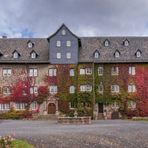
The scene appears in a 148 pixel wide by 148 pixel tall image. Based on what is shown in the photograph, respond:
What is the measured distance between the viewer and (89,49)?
69688 millimetres

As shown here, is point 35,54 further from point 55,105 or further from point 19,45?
point 55,105

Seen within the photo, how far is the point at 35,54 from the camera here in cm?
6838

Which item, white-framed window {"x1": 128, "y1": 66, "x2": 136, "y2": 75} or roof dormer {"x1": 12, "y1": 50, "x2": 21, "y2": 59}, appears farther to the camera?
roof dormer {"x1": 12, "y1": 50, "x2": 21, "y2": 59}

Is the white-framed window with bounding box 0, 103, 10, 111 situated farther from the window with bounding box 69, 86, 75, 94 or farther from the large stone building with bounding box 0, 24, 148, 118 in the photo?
the window with bounding box 69, 86, 75, 94

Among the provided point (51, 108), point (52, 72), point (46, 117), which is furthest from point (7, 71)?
point (46, 117)

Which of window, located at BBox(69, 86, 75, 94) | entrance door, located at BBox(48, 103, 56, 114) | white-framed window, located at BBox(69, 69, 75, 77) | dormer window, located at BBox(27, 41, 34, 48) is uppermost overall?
dormer window, located at BBox(27, 41, 34, 48)

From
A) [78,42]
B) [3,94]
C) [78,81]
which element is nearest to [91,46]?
[78,42]

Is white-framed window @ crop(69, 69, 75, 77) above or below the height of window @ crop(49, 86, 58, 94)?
above

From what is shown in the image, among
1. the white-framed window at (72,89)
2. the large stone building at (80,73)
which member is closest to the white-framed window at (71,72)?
the large stone building at (80,73)

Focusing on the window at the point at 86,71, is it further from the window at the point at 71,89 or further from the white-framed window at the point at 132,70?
the white-framed window at the point at 132,70

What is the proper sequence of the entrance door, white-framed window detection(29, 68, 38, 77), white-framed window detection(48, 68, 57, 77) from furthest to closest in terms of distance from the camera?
white-framed window detection(29, 68, 38, 77) → white-framed window detection(48, 68, 57, 77) → the entrance door

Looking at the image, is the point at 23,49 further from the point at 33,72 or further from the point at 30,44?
the point at 33,72

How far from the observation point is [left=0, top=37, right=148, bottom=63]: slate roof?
67.6 meters

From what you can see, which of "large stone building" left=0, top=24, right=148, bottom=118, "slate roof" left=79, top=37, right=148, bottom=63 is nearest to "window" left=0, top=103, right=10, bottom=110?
"large stone building" left=0, top=24, right=148, bottom=118
